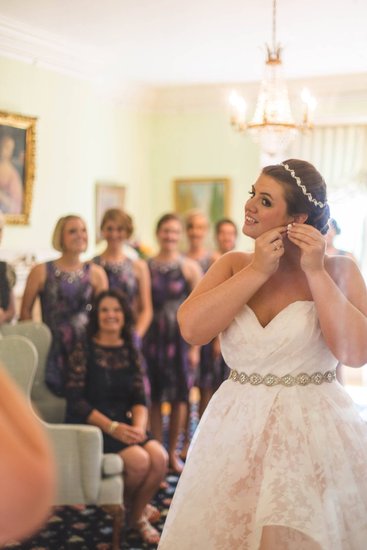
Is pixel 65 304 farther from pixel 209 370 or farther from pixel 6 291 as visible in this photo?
pixel 209 370

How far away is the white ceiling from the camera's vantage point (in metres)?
5.42

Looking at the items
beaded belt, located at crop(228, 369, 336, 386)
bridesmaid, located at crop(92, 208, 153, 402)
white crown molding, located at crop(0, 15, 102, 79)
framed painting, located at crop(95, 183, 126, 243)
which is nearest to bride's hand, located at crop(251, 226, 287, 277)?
beaded belt, located at crop(228, 369, 336, 386)

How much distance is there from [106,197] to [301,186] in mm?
5901

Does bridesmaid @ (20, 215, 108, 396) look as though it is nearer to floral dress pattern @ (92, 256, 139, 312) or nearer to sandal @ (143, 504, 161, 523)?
floral dress pattern @ (92, 256, 139, 312)

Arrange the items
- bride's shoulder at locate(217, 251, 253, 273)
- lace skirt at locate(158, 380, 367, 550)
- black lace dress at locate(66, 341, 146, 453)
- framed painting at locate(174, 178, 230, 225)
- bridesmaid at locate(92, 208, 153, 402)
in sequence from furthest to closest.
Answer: framed painting at locate(174, 178, 230, 225)
bridesmaid at locate(92, 208, 153, 402)
black lace dress at locate(66, 341, 146, 453)
bride's shoulder at locate(217, 251, 253, 273)
lace skirt at locate(158, 380, 367, 550)

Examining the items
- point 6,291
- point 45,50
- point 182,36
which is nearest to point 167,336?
point 6,291

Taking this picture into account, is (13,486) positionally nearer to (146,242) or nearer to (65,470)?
(65,470)

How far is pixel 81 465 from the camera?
368cm

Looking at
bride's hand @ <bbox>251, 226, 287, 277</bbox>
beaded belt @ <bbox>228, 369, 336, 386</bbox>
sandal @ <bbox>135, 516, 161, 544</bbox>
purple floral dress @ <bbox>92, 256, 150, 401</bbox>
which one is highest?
bride's hand @ <bbox>251, 226, 287, 277</bbox>

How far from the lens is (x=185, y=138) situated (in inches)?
343

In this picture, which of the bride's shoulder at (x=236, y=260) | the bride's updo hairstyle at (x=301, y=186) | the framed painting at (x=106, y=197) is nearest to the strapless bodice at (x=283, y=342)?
the bride's shoulder at (x=236, y=260)

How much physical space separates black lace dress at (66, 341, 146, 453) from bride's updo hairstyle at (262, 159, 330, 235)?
2.16 meters

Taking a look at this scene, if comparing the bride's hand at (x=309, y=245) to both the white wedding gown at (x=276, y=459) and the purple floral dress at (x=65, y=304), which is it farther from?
the purple floral dress at (x=65, y=304)

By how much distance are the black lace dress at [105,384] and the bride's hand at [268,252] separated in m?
2.16
